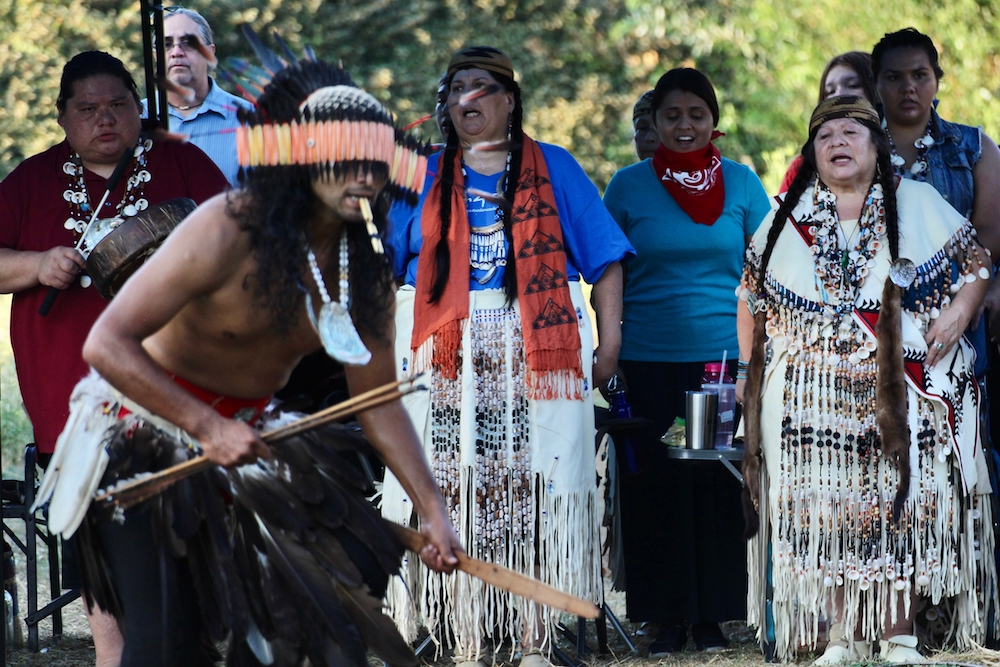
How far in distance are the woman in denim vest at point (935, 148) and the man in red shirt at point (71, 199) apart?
233cm

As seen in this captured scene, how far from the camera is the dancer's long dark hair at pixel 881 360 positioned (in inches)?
158

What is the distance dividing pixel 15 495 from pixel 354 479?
2.41m

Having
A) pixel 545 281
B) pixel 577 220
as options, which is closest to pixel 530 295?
pixel 545 281

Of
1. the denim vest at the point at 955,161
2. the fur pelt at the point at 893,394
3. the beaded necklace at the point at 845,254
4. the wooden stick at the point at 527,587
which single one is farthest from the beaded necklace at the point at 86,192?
the denim vest at the point at 955,161

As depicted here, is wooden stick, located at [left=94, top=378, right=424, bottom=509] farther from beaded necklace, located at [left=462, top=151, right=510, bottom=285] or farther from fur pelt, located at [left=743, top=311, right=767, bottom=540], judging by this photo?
fur pelt, located at [left=743, top=311, right=767, bottom=540]

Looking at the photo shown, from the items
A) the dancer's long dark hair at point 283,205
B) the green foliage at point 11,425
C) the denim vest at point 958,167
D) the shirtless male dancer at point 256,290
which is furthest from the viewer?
the green foliage at point 11,425

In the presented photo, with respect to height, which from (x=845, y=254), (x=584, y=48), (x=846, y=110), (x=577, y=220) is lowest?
(x=845, y=254)

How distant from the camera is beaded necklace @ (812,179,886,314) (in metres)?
4.11

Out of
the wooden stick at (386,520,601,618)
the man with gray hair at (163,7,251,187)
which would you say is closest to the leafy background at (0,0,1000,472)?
the man with gray hair at (163,7,251,187)

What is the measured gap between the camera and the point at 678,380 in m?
4.75

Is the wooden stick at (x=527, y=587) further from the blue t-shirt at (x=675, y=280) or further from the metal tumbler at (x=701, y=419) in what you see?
the blue t-shirt at (x=675, y=280)

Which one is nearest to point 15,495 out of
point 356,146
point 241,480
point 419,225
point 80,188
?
point 80,188

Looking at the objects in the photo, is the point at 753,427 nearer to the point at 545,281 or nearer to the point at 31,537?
the point at 545,281

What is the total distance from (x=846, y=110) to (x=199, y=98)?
92.6 inches
